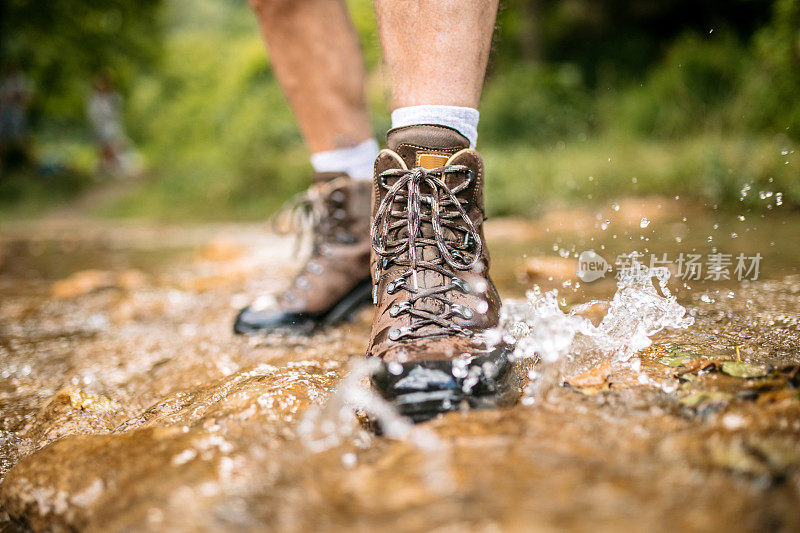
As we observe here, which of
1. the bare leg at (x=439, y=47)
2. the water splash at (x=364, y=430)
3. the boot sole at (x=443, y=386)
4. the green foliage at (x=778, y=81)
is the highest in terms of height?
the green foliage at (x=778, y=81)

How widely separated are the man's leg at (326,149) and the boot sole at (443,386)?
71 centimetres

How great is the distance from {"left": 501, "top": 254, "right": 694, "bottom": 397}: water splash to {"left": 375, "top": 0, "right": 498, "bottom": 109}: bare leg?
51 centimetres

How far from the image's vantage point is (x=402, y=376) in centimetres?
92

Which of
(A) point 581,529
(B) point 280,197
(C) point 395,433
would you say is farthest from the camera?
(B) point 280,197

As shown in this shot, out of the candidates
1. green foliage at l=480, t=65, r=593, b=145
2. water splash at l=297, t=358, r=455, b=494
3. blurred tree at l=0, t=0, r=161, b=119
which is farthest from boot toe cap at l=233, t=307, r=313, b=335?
blurred tree at l=0, t=0, r=161, b=119

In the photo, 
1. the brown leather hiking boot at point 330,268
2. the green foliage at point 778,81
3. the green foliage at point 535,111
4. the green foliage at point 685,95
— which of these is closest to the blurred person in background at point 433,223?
the brown leather hiking boot at point 330,268

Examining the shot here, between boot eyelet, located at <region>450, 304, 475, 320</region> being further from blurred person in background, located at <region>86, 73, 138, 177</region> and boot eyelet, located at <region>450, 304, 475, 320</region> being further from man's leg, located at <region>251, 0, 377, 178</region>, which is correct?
blurred person in background, located at <region>86, 73, 138, 177</region>

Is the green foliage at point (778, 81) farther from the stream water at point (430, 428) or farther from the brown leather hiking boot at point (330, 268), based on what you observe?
the brown leather hiking boot at point (330, 268)

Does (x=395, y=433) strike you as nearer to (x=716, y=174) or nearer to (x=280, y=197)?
(x=716, y=174)

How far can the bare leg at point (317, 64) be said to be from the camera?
1.70m

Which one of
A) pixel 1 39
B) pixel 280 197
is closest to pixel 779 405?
pixel 280 197

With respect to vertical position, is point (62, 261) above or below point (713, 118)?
below

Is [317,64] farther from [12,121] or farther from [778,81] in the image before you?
[12,121]

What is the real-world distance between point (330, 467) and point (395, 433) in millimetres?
143
